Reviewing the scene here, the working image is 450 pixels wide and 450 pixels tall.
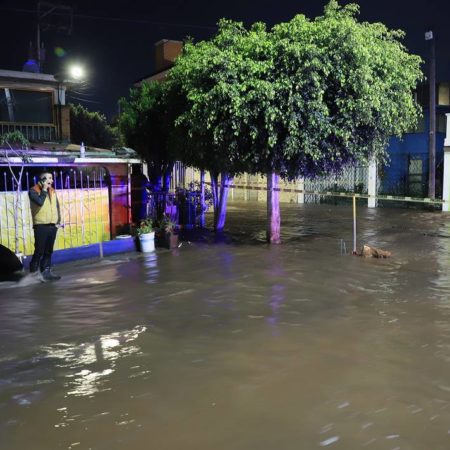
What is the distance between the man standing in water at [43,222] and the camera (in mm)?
8383

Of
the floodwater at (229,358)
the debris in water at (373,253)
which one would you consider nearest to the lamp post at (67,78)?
the floodwater at (229,358)

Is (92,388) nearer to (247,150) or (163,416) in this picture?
(163,416)

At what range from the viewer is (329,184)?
26281 millimetres

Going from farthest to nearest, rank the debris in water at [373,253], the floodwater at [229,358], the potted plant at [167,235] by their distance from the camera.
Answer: the potted plant at [167,235], the debris in water at [373,253], the floodwater at [229,358]

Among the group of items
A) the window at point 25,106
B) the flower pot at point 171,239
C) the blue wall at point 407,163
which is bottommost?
the flower pot at point 171,239

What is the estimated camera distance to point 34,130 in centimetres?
1566

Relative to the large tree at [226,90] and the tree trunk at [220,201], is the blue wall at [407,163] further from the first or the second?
the large tree at [226,90]

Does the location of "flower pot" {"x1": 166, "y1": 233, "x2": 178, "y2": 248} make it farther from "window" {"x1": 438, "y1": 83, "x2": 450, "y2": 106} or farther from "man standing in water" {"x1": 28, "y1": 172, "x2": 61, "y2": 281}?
"window" {"x1": 438, "y1": 83, "x2": 450, "y2": 106}

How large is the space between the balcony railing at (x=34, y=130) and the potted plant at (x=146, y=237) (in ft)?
17.4

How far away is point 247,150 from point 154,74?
23440mm

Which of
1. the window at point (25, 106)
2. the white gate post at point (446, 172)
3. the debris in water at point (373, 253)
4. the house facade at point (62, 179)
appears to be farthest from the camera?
the white gate post at point (446, 172)

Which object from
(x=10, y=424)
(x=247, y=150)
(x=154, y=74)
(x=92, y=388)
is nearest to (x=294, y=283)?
(x=247, y=150)

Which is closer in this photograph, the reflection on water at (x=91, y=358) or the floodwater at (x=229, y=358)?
the floodwater at (x=229, y=358)

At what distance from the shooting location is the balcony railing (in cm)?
1489
